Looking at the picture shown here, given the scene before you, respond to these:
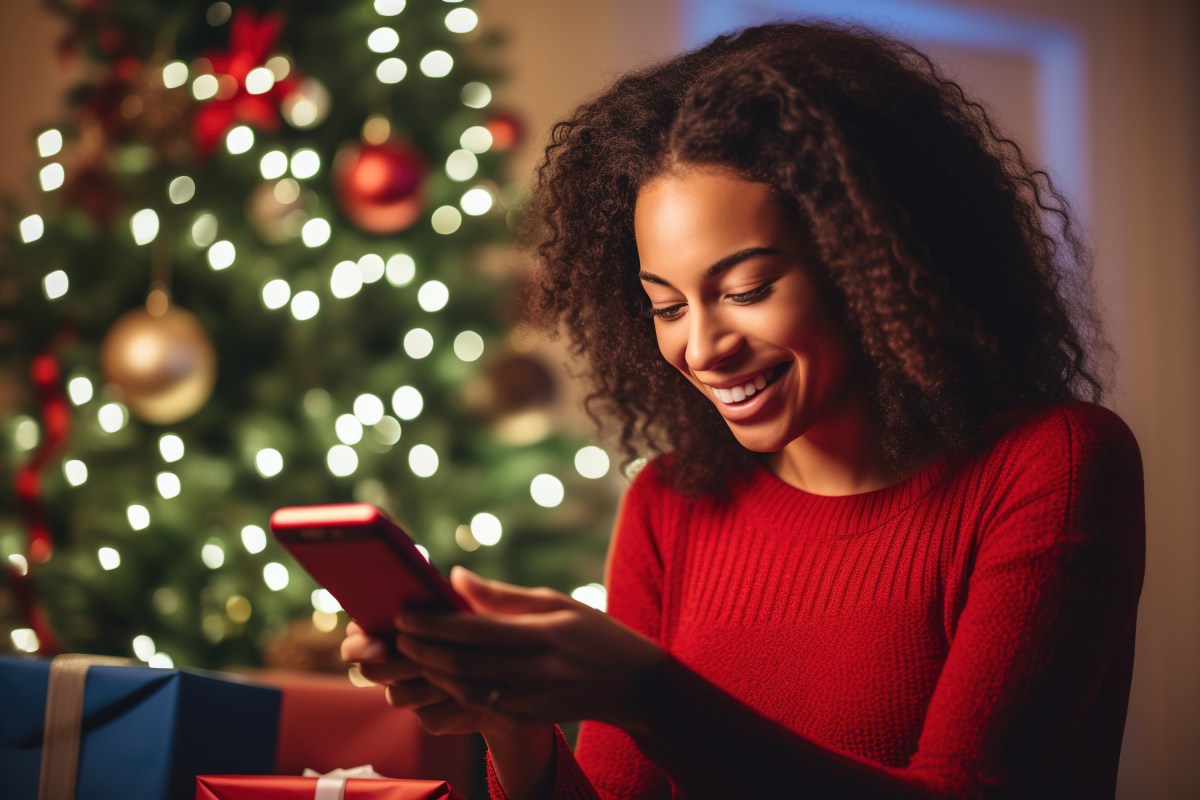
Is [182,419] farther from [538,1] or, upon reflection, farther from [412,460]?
[538,1]

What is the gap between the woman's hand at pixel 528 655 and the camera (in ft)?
2.07

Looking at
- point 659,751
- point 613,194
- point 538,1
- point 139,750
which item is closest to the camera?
point 659,751

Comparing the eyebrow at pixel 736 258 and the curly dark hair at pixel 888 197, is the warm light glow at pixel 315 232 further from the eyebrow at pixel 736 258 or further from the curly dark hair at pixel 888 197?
the eyebrow at pixel 736 258

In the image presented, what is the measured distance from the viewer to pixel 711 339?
0.88 metres

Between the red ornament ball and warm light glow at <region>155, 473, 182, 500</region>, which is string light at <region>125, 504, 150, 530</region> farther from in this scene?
the red ornament ball

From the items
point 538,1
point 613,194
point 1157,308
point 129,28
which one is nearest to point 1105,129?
point 1157,308

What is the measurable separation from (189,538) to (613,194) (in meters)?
1.48

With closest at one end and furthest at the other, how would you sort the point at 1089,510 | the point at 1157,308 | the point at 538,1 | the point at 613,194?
the point at 1089,510
the point at 613,194
the point at 1157,308
the point at 538,1

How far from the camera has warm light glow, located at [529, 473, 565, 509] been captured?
2.25 meters

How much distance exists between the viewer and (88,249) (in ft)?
7.28

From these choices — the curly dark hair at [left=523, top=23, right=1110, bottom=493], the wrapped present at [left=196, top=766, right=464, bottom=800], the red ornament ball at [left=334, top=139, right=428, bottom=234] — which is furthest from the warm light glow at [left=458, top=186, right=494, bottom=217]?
the wrapped present at [left=196, top=766, right=464, bottom=800]

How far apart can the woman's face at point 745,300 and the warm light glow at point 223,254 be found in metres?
1.50

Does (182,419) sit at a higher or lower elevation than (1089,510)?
lower

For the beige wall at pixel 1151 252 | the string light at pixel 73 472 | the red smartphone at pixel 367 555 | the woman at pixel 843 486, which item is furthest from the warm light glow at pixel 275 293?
the red smartphone at pixel 367 555
